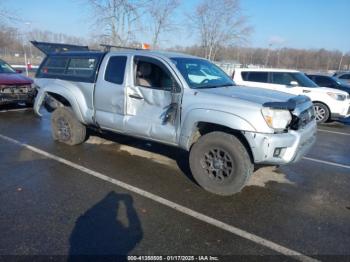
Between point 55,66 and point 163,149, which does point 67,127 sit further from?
point 163,149

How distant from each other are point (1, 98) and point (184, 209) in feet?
24.9

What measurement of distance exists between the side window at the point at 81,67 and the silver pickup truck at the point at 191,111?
20 mm

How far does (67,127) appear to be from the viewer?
5.96 m

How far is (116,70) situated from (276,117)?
110 inches

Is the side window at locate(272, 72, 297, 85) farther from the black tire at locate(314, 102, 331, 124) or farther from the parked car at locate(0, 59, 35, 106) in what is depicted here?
the parked car at locate(0, 59, 35, 106)

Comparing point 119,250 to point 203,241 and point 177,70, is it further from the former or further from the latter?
point 177,70

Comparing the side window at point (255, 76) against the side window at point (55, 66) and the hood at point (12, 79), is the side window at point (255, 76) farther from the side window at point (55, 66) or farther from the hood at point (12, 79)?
the hood at point (12, 79)

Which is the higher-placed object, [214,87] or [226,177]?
[214,87]

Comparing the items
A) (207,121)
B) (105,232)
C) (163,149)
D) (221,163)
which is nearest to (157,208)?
(105,232)

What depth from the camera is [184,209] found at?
11.8ft

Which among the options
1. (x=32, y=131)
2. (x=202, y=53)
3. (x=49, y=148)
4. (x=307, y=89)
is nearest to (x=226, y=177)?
(x=49, y=148)

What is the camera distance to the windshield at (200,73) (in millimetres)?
4424

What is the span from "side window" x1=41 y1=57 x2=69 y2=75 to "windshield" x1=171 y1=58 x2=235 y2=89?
262 cm

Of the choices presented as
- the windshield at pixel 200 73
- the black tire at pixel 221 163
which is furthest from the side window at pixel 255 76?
the black tire at pixel 221 163
